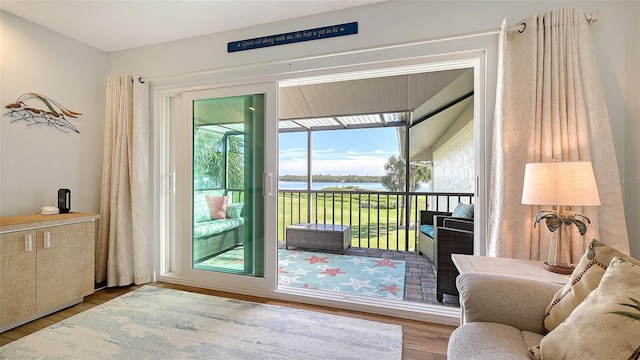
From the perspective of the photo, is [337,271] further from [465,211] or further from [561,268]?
[561,268]

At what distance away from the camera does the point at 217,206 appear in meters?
2.83

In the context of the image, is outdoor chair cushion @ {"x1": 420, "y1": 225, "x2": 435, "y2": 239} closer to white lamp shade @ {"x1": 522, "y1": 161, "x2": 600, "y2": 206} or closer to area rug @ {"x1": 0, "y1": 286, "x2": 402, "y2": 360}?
area rug @ {"x1": 0, "y1": 286, "x2": 402, "y2": 360}

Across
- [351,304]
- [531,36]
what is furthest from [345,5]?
[351,304]

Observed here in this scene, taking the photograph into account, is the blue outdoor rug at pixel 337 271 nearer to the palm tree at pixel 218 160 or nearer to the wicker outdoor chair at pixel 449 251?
the wicker outdoor chair at pixel 449 251

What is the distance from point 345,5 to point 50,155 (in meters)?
3.05

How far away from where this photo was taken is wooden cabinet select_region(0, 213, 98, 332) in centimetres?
193

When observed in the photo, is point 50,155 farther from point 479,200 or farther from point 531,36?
point 531,36

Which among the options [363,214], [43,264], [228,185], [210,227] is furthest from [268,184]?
[363,214]

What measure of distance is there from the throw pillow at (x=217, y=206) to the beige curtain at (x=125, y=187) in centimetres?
69

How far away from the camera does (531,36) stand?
5.94ft

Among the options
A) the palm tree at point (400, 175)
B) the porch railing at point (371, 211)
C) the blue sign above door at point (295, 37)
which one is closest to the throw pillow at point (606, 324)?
the blue sign above door at point (295, 37)

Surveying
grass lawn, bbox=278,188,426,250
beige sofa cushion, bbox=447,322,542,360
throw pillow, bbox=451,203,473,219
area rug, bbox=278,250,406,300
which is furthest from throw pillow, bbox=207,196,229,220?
throw pillow, bbox=451,203,473,219

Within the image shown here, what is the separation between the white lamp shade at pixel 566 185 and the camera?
4.32 feet

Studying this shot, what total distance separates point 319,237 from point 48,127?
10.8 ft
